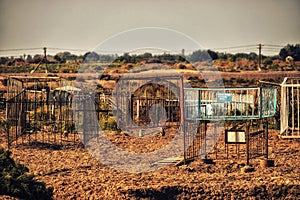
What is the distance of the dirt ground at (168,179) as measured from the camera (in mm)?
10586

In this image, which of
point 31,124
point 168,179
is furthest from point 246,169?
point 31,124

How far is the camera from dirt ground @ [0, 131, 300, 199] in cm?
1059

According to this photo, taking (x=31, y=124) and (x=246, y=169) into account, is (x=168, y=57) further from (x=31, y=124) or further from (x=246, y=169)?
(x=246, y=169)

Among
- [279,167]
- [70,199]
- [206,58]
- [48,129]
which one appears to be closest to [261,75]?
[206,58]

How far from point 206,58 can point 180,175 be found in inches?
2194

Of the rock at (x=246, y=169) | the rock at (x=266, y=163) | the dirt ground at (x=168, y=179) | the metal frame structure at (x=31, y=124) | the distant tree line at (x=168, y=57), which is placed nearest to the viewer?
the dirt ground at (x=168, y=179)

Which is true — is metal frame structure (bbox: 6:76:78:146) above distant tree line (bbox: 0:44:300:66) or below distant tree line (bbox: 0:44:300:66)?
below

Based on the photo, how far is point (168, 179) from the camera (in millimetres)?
11531

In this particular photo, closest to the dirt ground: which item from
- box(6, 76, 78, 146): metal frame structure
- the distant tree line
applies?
box(6, 76, 78, 146): metal frame structure

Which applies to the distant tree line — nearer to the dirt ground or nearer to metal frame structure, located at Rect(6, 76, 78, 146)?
metal frame structure, located at Rect(6, 76, 78, 146)

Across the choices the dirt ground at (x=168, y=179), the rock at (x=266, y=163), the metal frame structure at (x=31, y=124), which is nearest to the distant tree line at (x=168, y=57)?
the metal frame structure at (x=31, y=124)

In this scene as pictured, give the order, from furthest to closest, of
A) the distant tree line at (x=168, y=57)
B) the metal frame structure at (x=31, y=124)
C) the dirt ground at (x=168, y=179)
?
the distant tree line at (x=168, y=57) < the metal frame structure at (x=31, y=124) < the dirt ground at (x=168, y=179)

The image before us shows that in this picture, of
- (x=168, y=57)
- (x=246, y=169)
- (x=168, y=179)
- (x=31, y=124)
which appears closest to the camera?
(x=168, y=179)

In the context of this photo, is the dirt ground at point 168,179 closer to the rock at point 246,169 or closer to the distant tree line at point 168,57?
the rock at point 246,169
